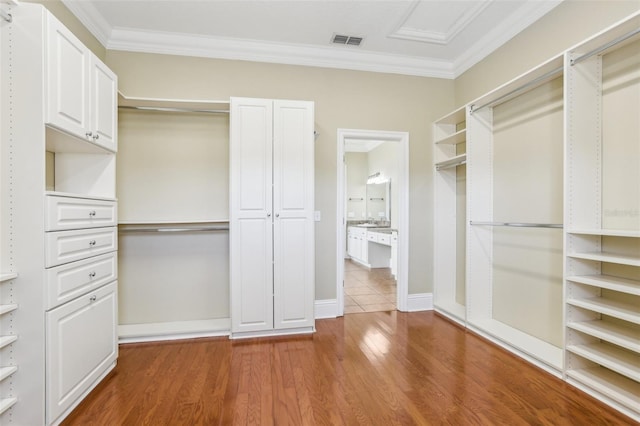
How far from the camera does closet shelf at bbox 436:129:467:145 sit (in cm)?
327

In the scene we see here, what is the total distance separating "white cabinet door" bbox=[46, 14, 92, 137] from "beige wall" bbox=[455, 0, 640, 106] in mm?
3515

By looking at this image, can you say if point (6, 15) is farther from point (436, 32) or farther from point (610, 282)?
point (610, 282)

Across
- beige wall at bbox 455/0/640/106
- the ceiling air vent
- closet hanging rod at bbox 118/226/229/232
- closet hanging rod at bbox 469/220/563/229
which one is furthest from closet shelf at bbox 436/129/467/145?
closet hanging rod at bbox 118/226/229/232

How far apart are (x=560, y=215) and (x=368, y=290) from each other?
9.09 feet

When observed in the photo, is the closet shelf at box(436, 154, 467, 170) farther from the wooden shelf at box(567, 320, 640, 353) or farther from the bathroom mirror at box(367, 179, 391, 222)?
the bathroom mirror at box(367, 179, 391, 222)

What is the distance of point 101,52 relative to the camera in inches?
116

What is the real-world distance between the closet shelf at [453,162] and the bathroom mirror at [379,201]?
2.95 meters

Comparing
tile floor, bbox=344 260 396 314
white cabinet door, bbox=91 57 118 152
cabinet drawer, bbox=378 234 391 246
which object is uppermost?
white cabinet door, bbox=91 57 118 152

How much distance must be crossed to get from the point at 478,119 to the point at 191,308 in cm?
354

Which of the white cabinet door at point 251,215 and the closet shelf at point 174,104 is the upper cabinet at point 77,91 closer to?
the closet shelf at point 174,104

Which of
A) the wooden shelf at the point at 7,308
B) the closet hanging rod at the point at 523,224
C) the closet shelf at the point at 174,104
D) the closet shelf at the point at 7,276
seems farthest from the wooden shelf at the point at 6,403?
the closet hanging rod at the point at 523,224

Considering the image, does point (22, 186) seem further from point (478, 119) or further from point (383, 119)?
point (478, 119)

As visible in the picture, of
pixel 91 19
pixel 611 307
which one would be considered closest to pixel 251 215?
pixel 91 19

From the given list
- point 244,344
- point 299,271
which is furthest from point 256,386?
point 299,271
